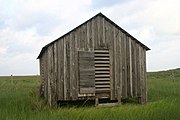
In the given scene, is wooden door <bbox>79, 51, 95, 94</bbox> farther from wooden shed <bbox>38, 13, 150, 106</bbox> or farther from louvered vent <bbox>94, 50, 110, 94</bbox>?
louvered vent <bbox>94, 50, 110, 94</bbox>

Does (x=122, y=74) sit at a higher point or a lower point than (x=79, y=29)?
lower

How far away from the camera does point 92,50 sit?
60.6 ft

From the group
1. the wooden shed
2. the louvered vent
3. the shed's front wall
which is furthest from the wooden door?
the louvered vent

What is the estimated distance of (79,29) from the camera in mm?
18219

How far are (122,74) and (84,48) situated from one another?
9.32 feet

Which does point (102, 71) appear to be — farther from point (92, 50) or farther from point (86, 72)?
point (92, 50)

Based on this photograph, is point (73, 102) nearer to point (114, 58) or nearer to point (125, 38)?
point (114, 58)

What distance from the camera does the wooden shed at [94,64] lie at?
17.6m

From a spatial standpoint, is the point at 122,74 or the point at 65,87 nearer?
the point at 65,87

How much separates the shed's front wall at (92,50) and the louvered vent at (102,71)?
0.23 m

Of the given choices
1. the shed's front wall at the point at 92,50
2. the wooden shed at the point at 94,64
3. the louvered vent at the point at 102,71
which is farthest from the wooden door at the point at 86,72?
the louvered vent at the point at 102,71

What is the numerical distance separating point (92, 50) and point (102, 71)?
1.35m

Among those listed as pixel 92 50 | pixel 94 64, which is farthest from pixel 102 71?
pixel 92 50

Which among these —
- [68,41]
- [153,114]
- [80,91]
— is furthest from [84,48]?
[153,114]
